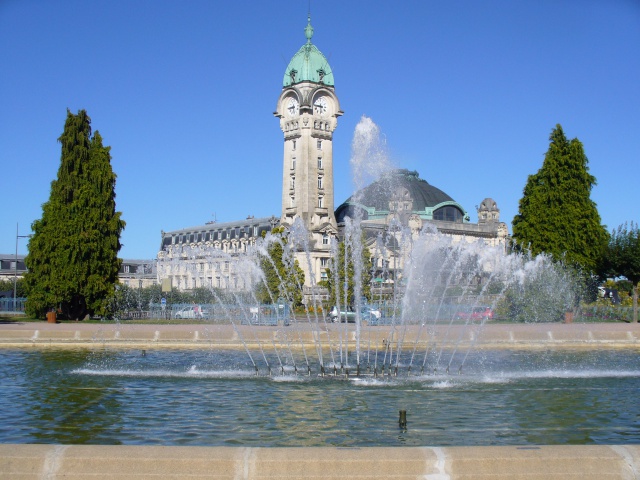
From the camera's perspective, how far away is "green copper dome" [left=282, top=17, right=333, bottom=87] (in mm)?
86875

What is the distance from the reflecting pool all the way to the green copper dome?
69.8m

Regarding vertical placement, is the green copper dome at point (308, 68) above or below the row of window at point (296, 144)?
above

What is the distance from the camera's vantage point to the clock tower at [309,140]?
3413 inches

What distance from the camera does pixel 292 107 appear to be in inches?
3494

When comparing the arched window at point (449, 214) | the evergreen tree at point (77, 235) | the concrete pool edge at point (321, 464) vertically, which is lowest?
the concrete pool edge at point (321, 464)

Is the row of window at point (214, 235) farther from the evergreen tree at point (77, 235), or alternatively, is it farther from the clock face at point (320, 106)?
the evergreen tree at point (77, 235)

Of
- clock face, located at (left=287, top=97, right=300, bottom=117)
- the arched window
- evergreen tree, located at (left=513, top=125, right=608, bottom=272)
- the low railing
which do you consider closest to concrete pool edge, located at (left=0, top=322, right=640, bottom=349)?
evergreen tree, located at (left=513, top=125, right=608, bottom=272)

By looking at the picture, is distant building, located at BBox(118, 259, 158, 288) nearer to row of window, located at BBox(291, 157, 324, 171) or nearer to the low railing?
row of window, located at BBox(291, 157, 324, 171)

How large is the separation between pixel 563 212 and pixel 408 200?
147 feet

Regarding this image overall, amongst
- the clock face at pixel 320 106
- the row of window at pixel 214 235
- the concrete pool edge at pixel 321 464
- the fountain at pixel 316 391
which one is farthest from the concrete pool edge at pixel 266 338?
the row of window at pixel 214 235

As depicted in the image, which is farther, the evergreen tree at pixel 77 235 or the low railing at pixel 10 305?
the low railing at pixel 10 305

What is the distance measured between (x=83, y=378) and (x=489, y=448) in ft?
40.9

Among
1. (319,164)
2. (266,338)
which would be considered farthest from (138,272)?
(266,338)

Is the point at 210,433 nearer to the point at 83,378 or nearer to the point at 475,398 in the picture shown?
the point at 475,398
